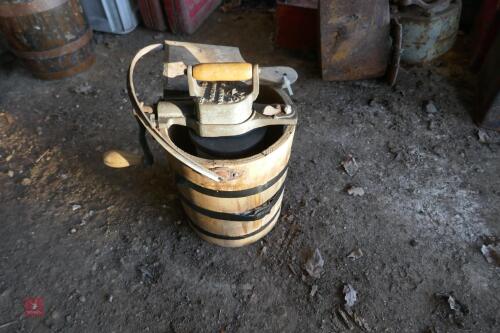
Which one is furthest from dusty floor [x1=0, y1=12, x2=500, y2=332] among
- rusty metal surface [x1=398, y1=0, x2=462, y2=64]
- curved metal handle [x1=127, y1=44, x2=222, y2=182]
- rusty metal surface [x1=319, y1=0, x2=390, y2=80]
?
curved metal handle [x1=127, y1=44, x2=222, y2=182]

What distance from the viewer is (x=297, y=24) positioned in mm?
3633

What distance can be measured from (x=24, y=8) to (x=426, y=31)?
11.3 ft

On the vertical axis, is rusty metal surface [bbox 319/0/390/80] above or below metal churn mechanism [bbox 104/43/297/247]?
below

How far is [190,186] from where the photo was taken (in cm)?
184

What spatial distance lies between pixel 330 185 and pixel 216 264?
99 cm

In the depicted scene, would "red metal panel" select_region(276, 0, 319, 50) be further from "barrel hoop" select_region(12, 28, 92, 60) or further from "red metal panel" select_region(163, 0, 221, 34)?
"barrel hoop" select_region(12, 28, 92, 60)

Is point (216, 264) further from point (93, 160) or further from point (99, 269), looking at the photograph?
point (93, 160)

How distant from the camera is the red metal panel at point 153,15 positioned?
4066 mm

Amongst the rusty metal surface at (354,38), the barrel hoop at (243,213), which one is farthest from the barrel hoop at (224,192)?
the rusty metal surface at (354,38)

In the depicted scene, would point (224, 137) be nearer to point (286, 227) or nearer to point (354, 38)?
point (286, 227)

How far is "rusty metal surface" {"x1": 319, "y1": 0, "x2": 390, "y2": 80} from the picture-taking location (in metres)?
3.10

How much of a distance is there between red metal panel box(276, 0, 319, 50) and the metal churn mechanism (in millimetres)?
1742

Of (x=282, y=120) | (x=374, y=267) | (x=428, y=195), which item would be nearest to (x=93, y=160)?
(x=282, y=120)

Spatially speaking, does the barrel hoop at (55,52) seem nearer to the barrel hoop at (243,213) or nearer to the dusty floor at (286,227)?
the dusty floor at (286,227)
